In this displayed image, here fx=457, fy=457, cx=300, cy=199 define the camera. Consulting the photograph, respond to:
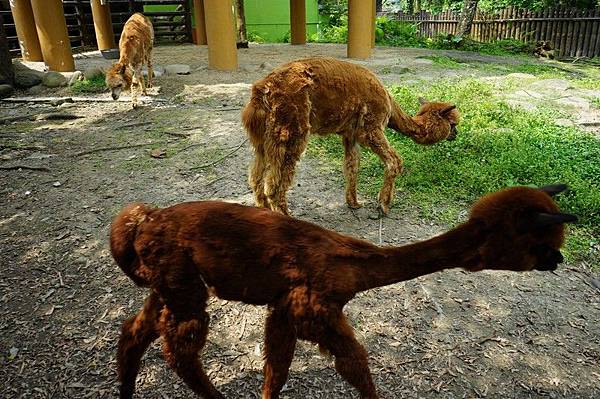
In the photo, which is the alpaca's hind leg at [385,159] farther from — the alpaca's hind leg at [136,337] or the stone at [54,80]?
the stone at [54,80]

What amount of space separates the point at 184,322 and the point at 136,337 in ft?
1.07

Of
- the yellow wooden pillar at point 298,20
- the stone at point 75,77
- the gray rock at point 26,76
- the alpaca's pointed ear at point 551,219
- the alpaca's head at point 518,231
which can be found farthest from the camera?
the yellow wooden pillar at point 298,20

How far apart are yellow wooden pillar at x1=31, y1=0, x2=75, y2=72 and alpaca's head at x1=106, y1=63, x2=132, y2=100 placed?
11.7 feet

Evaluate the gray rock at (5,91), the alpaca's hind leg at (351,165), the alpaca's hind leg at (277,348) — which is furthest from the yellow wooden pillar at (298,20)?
the alpaca's hind leg at (277,348)

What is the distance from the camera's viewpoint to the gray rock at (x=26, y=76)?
35.6 feet

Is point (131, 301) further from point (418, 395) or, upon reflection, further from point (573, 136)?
point (573, 136)

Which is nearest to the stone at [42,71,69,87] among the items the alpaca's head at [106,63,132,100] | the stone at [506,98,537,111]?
the alpaca's head at [106,63,132,100]

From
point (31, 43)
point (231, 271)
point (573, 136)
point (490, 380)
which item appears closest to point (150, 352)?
point (231, 271)

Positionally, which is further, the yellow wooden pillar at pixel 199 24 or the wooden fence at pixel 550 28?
the yellow wooden pillar at pixel 199 24

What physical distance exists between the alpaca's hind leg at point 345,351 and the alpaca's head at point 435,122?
324 cm

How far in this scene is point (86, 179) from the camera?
19.6 feet

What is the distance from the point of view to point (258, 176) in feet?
15.3

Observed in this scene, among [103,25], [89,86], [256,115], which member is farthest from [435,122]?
[103,25]

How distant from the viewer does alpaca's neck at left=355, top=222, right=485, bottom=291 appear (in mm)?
2229
